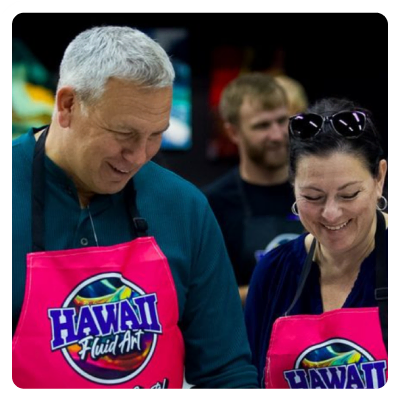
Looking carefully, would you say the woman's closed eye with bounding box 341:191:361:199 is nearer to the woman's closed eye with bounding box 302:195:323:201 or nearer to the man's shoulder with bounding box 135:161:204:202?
the woman's closed eye with bounding box 302:195:323:201

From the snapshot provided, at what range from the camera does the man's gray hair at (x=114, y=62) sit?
50.7 inches

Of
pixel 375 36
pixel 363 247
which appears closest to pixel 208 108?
pixel 375 36

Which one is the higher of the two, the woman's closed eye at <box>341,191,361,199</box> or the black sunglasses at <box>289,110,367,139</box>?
the black sunglasses at <box>289,110,367,139</box>

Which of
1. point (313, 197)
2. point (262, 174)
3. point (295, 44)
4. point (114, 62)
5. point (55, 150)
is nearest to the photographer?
point (114, 62)

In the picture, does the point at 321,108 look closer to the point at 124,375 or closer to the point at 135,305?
the point at 135,305

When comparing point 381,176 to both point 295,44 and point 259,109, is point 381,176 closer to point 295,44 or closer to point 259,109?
point 259,109

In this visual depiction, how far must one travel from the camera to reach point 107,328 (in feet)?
4.62

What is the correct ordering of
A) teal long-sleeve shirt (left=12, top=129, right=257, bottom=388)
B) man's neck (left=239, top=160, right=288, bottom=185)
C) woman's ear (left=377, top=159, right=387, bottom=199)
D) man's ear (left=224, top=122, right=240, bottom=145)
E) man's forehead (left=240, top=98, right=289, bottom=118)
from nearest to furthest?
1. teal long-sleeve shirt (left=12, top=129, right=257, bottom=388)
2. woman's ear (left=377, top=159, right=387, bottom=199)
3. man's neck (left=239, top=160, right=288, bottom=185)
4. man's forehead (left=240, top=98, right=289, bottom=118)
5. man's ear (left=224, top=122, right=240, bottom=145)

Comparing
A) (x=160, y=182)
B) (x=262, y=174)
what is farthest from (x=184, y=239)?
(x=262, y=174)

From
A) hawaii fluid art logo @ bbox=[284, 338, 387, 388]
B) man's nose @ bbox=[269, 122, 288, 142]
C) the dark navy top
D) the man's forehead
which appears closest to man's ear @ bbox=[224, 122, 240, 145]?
the man's forehead

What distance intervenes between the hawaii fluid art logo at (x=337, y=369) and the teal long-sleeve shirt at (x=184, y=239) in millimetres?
97

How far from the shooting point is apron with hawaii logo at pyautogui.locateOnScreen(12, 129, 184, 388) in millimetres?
1356

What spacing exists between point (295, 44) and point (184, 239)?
58.8 inches

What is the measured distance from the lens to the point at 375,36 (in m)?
1.68
